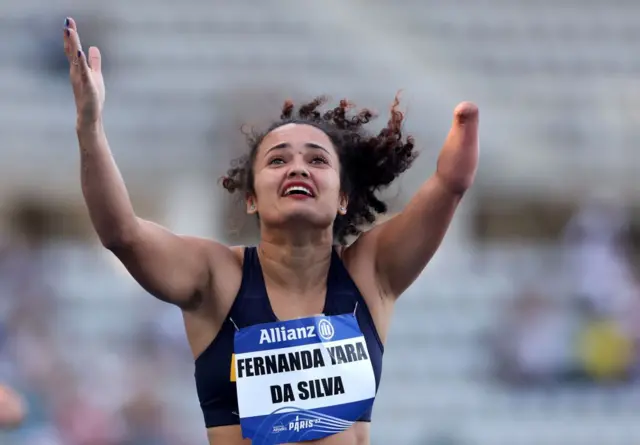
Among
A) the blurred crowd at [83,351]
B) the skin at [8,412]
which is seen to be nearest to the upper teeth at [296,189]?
the skin at [8,412]

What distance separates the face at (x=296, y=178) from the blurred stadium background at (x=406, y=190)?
463 centimetres

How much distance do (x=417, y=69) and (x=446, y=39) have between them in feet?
1.28

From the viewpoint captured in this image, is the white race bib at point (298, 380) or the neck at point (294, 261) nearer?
the white race bib at point (298, 380)

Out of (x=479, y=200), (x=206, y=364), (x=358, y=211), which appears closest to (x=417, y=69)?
(x=479, y=200)

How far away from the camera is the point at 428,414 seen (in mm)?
9109

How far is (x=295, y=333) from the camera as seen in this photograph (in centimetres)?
344

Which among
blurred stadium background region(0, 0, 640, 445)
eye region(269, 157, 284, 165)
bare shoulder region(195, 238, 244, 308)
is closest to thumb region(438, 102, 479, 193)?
eye region(269, 157, 284, 165)

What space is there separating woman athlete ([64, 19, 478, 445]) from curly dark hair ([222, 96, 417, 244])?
82 mm

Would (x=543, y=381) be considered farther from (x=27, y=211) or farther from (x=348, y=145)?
(x=348, y=145)

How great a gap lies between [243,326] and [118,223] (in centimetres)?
52

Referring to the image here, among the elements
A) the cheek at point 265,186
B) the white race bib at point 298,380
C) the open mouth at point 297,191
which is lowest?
the white race bib at point 298,380

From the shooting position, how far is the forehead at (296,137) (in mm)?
3609

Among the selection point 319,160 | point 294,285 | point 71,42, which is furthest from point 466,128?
point 71,42

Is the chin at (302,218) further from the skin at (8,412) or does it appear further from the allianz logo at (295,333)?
the skin at (8,412)
